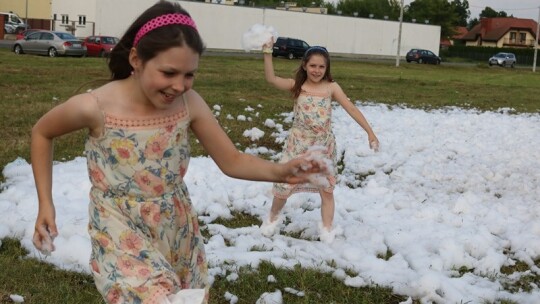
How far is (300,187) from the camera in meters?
6.49

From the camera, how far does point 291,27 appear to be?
6919 centimetres

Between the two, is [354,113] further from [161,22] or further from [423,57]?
[423,57]

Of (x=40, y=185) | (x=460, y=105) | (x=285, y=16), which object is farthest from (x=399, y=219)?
(x=285, y=16)

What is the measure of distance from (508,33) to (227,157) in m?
127

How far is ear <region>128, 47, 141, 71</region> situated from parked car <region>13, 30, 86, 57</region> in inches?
1292

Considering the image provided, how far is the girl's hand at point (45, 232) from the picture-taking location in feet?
10.3

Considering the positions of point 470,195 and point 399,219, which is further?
point 470,195

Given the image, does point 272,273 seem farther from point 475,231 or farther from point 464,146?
point 464,146

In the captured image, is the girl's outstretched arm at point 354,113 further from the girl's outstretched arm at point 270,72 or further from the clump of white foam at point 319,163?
the clump of white foam at point 319,163

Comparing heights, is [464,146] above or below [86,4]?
below

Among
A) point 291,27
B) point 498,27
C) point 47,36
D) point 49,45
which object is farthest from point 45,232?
point 498,27

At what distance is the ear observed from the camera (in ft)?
10.0

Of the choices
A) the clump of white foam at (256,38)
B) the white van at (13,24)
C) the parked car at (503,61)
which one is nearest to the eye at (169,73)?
the clump of white foam at (256,38)

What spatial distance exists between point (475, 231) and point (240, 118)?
658cm
